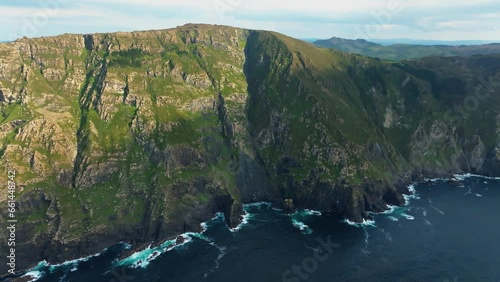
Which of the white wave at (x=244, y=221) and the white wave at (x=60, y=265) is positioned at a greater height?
the white wave at (x=244, y=221)

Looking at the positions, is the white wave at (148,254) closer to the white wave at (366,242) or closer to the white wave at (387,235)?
the white wave at (366,242)

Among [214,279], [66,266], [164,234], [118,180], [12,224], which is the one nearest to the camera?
[214,279]

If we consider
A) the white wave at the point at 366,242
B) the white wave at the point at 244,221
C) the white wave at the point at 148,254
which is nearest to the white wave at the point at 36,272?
the white wave at the point at 148,254

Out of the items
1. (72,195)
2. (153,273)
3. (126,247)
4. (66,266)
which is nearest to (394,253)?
(153,273)

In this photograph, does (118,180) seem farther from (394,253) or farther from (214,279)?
(394,253)

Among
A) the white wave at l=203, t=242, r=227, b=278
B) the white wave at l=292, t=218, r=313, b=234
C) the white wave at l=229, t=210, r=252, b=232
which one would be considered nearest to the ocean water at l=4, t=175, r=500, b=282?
the white wave at l=292, t=218, r=313, b=234

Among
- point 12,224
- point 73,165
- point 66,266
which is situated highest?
point 73,165

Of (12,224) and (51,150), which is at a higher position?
(51,150)

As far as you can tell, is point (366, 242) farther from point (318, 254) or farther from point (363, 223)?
point (318, 254)

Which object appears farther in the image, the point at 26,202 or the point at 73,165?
the point at 73,165
